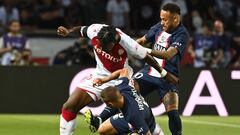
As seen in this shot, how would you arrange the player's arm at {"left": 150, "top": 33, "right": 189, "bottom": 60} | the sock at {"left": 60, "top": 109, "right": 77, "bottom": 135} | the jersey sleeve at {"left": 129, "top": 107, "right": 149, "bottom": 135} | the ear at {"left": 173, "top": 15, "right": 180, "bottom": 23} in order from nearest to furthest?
the jersey sleeve at {"left": 129, "top": 107, "right": 149, "bottom": 135}, the sock at {"left": 60, "top": 109, "right": 77, "bottom": 135}, the player's arm at {"left": 150, "top": 33, "right": 189, "bottom": 60}, the ear at {"left": 173, "top": 15, "right": 180, "bottom": 23}

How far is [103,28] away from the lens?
10234 mm

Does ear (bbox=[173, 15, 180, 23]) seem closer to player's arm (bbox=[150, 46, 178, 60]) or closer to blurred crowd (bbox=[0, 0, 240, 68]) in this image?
player's arm (bbox=[150, 46, 178, 60])

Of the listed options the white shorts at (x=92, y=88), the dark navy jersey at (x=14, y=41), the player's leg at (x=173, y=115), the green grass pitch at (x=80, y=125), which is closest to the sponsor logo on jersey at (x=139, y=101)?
the white shorts at (x=92, y=88)

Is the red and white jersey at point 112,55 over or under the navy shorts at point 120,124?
over

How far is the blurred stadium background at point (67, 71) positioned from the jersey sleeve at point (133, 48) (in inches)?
146

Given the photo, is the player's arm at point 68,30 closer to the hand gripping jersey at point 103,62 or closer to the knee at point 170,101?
the hand gripping jersey at point 103,62

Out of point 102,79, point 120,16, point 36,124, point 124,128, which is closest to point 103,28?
point 102,79

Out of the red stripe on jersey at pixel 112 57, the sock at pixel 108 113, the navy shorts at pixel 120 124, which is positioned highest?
the red stripe on jersey at pixel 112 57

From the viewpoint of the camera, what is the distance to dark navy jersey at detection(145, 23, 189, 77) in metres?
11.3

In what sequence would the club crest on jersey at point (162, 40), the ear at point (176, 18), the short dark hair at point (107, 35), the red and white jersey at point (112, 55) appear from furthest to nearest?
1. the club crest on jersey at point (162, 40)
2. the ear at point (176, 18)
3. the red and white jersey at point (112, 55)
4. the short dark hair at point (107, 35)

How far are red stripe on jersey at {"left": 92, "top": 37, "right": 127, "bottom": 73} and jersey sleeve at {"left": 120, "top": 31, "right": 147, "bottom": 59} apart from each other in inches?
8.0

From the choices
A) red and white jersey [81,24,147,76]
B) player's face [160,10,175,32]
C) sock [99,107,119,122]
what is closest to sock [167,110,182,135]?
sock [99,107,119,122]

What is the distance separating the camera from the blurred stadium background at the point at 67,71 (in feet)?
53.4

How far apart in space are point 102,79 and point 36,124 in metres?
4.78
